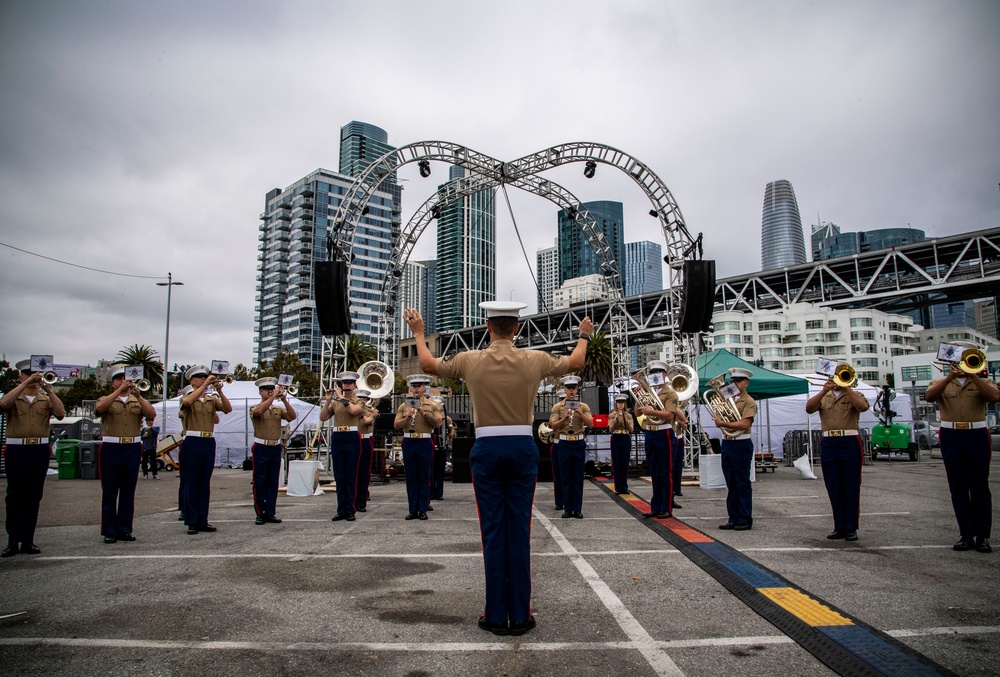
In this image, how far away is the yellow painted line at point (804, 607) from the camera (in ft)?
13.9

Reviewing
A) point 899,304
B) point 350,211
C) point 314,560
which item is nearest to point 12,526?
point 314,560

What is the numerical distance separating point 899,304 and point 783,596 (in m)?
81.9

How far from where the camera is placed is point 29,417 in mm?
7324

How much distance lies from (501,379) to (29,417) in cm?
610

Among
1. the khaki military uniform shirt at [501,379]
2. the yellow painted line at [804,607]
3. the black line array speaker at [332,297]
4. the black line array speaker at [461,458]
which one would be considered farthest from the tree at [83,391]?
the yellow painted line at [804,607]

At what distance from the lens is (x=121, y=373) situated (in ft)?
26.6

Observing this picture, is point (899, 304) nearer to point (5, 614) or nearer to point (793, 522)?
point (793, 522)

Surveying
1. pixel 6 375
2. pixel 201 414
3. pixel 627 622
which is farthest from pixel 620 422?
pixel 6 375

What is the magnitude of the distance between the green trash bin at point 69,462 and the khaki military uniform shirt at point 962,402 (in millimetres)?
21928

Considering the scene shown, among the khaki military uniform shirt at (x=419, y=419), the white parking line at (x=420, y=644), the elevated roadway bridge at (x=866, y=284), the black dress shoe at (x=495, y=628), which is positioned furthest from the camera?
the elevated roadway bridge at (x=866, y=284)

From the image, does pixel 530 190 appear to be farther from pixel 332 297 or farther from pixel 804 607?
pixel 804 607

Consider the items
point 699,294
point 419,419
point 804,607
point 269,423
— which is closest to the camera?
point 804,607

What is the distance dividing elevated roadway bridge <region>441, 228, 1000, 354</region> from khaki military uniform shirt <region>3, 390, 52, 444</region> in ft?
156

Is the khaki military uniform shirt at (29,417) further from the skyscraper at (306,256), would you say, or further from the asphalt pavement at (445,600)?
the skyscraper at (306,256)
